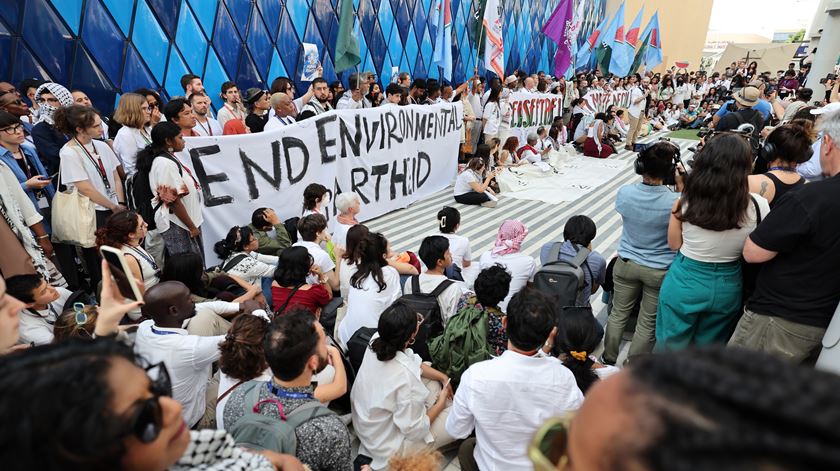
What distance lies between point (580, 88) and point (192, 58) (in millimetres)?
11800

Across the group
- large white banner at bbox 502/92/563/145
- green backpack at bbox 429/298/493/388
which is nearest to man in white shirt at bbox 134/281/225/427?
green backpack at bbox 429/298/493/388

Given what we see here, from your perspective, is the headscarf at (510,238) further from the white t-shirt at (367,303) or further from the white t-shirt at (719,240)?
the white t-shirt at (719,240)

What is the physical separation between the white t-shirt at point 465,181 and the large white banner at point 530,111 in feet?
12.8

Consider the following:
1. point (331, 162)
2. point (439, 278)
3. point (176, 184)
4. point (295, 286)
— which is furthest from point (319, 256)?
point (331, 162)

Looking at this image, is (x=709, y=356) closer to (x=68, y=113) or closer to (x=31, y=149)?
(x=68, y=113)

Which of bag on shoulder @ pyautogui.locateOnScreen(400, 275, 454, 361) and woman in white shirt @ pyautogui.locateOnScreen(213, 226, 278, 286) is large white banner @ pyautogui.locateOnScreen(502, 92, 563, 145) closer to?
woman in white shirt @ pyautogui.locateOnScreen(213, 226, 278, 286)

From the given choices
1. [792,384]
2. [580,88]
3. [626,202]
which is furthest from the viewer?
[580,88]

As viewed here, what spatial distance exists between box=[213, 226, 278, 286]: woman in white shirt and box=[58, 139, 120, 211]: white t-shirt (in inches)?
44.0

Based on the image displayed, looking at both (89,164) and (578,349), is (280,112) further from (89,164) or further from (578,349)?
(578,349)

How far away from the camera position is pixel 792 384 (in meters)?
0.47

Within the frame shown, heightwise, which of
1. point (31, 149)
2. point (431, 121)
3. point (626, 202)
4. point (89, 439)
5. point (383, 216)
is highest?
point (89, 439)

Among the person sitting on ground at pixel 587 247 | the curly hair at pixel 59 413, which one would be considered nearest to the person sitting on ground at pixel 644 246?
the person sitting on ground at pixel 587 247

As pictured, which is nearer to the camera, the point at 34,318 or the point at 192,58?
the point at 34,318

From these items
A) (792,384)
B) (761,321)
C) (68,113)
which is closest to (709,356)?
(792,384)
